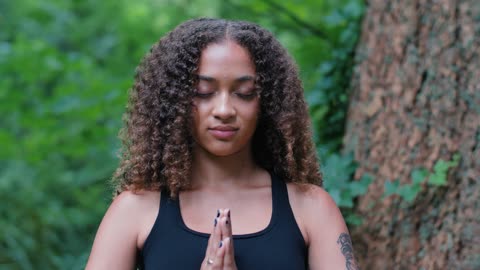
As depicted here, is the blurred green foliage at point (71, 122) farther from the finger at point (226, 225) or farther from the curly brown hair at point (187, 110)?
the finger at point (226, 225)

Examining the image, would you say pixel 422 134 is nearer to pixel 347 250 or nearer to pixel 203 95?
pixel 347 250

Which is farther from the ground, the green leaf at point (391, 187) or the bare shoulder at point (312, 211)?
the green leaf at point (391, 187)

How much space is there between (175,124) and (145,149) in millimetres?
189

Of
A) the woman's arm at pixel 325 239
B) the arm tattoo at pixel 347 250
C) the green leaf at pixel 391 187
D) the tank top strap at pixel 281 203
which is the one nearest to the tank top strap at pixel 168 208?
the tank top strap at pixel 281 203

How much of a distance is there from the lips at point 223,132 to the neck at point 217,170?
172 millimetres

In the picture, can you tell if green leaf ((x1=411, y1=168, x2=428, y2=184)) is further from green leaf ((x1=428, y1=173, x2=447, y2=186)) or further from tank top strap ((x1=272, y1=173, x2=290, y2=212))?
tank top strap ((x1=272, y1=173, x2=290, y2=212))

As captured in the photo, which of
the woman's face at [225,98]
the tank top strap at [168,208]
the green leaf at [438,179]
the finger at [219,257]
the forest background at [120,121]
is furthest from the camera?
the forest background at [120,121]

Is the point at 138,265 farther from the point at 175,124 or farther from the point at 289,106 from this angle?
the point at 289,106

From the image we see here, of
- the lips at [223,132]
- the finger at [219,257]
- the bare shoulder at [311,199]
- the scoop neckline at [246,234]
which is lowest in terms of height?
the finger at [219,257]

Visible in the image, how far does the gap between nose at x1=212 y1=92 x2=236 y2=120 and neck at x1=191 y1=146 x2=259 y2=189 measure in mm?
234

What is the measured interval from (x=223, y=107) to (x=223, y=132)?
9 cm

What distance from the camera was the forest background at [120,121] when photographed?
11.9 feet

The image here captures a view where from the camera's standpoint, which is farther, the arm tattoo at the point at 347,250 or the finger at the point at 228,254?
the arm tattoo at the point at 347,250

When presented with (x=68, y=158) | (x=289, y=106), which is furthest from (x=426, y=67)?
(x=68, y=158)
